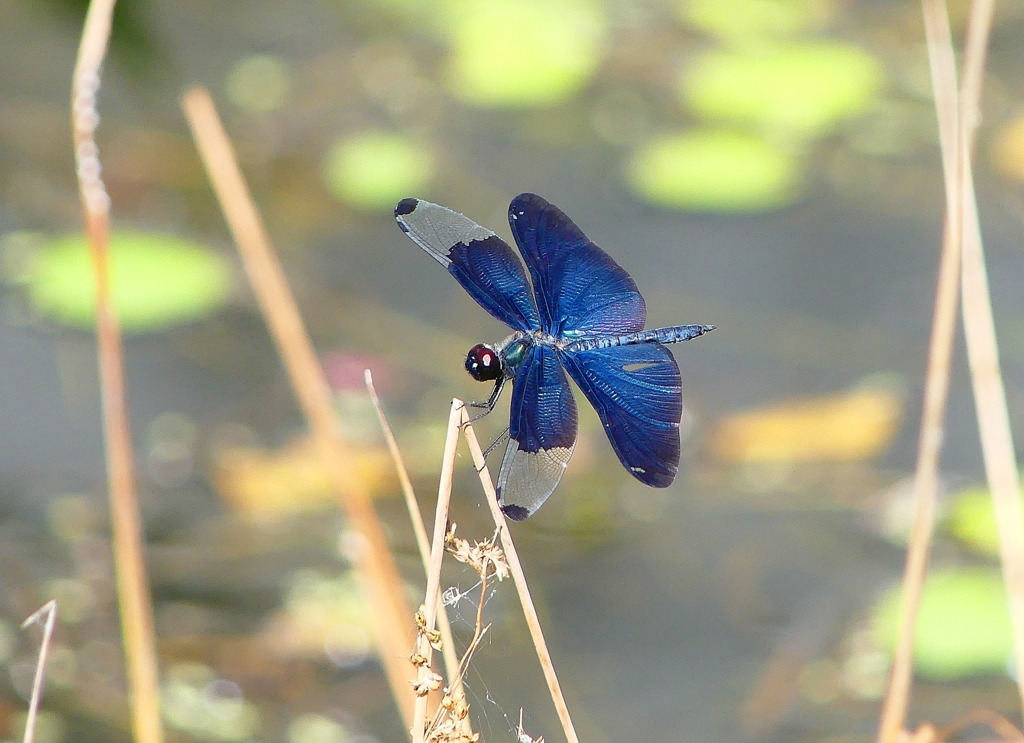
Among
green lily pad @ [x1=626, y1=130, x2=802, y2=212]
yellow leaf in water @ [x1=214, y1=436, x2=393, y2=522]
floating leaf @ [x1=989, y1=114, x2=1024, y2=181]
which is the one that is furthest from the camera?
floating leaf @ [x1=989, y1=114, x2=1024, y2=181]

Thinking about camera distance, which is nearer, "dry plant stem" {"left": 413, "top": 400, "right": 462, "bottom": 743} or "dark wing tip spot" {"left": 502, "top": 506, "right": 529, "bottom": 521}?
"dry plant stem" {"left": 413, "top": 400, "right": 462, "bottom": 743}

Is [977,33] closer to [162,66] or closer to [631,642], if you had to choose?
[631,642]

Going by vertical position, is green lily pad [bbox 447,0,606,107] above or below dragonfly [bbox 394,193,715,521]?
above

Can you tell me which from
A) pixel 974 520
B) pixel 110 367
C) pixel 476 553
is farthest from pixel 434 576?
pixel 974 520

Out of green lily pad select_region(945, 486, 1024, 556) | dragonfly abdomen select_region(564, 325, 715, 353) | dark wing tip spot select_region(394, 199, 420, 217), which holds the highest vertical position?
dark wing tip spot select_region(394, 199, 420, 217)

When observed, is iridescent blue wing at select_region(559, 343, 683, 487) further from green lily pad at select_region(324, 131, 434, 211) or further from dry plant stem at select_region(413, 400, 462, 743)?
green lily pad at select_region(324, 131, 434, 211)

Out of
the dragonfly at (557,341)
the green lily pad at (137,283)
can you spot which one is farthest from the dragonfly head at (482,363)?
the green lily pad at (137,283)

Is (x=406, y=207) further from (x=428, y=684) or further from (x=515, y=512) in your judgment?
(x=428, y=684)

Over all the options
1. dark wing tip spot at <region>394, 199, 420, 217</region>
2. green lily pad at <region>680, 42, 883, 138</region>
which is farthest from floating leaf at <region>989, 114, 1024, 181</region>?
dark wing tip spot at <region>394, 199, 420, 217</region>
